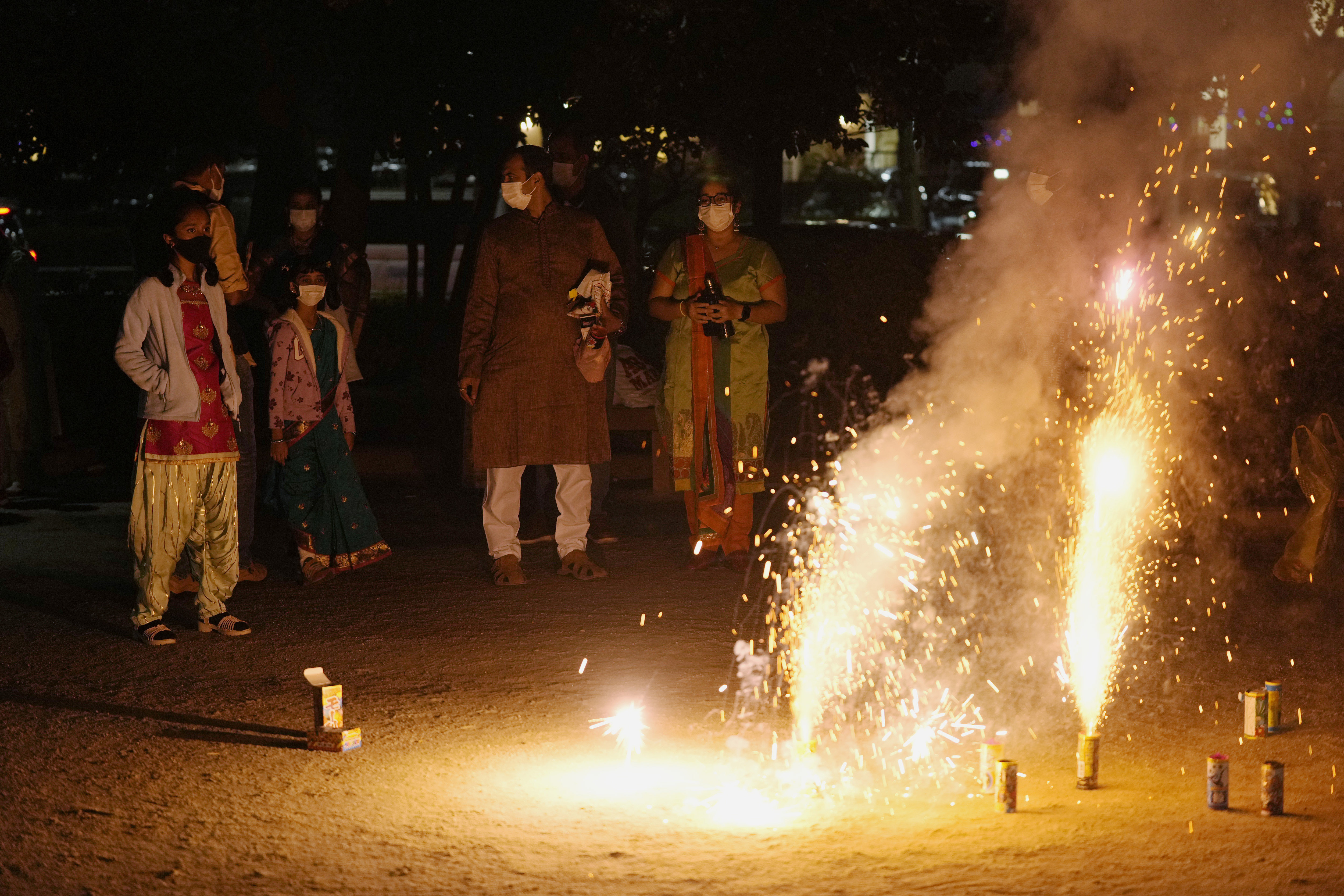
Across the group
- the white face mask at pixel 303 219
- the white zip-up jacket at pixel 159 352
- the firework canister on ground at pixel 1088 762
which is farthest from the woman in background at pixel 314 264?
the firework canister on ground at pixel 1088 762

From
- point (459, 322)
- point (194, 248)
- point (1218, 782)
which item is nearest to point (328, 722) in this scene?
point (194, 248)

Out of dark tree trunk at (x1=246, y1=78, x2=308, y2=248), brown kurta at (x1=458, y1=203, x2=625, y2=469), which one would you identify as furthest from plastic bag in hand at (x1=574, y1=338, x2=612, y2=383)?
dark tree trunk at (x1=246, y1=78, x2=308, y2=248)

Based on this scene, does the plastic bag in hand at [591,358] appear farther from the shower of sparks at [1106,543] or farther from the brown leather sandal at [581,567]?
the shower of sparks at [1106,543]

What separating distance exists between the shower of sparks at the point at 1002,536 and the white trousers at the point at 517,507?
3.48 feet

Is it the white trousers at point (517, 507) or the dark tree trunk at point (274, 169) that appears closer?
the white trousers at point (517, 507)

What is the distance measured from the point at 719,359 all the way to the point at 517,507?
4.20 ft

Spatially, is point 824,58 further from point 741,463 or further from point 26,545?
point 26,545

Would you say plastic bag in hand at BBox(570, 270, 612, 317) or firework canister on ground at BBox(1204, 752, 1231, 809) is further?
plastic bag in hand at BBox(570, 270, 612, 317)

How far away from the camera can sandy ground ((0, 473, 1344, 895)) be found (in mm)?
4477

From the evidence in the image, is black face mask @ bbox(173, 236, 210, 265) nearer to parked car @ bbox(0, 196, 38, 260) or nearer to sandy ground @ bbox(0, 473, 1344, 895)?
sandy ground @ bbox(0, 473, 1344, 895)

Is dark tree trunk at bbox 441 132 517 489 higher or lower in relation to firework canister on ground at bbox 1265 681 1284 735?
higher

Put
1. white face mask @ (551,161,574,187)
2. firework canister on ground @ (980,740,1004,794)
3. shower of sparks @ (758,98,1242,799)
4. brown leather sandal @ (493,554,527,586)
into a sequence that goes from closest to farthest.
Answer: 1. firework canister on ground @ (980,740,1004,794)
2. shower of sparks @ (758,98,1242,799)
3. brown leather sandal @ (493,554,527,586)
4. white face mask @ (551,161,574,187)

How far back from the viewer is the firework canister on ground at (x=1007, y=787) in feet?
16.1

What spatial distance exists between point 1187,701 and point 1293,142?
21.8 meters
